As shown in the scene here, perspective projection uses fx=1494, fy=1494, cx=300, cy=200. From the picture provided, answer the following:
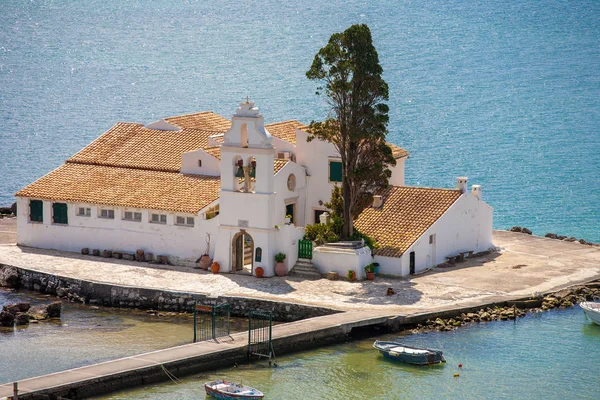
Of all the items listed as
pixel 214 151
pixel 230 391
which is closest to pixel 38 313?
pixel 214 151

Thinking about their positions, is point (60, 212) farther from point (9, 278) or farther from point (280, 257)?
point (280, 257)

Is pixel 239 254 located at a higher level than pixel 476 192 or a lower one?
lower

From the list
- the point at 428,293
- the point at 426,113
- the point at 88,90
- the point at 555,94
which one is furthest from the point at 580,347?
the point at 88,90

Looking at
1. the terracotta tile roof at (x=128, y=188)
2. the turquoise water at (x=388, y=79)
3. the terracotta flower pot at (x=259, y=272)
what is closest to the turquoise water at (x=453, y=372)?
the terracotta flower pot at (x=259, y=272)

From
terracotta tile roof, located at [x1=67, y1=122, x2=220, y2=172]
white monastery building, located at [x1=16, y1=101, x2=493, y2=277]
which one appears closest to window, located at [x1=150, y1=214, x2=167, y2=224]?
white monastery building, located at [x1=16, y1=101, x2=493, y2=277]

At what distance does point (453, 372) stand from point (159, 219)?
1775 centimetres

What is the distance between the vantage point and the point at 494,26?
17675 centimetres

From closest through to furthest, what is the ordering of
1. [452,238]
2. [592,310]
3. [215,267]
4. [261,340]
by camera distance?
1. [261,340]
2. [592,310]
3. [215,267]
4. [452,238]

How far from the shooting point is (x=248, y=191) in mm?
63625

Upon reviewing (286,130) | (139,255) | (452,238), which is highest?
(286,130)

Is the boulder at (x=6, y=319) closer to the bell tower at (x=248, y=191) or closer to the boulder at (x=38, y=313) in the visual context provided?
the boulder at (x=38, y=313)

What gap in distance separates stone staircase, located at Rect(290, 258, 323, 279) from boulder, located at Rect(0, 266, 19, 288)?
12.0 meters

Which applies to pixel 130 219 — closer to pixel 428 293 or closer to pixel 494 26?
pixel 428 293

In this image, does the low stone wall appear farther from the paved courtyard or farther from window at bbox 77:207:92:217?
window at bbox 77:207:92:217
